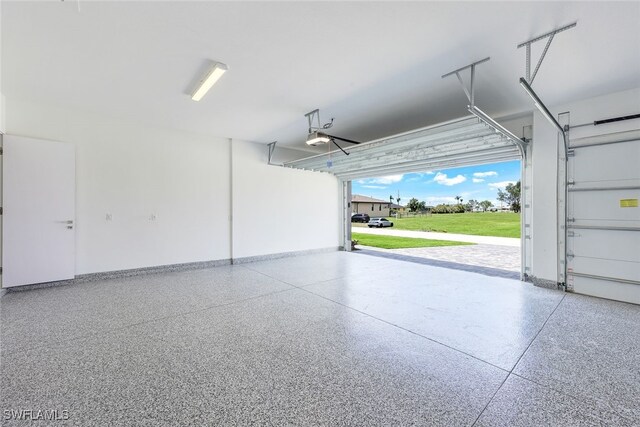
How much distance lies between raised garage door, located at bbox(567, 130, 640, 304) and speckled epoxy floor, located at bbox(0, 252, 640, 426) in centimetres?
40

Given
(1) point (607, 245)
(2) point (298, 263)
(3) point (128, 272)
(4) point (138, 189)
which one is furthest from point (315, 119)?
(1) point (607, 245)

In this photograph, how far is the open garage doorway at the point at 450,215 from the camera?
797 cm

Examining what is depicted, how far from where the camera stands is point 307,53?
296 cm

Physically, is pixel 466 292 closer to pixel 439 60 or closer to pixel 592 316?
pixel 592 316

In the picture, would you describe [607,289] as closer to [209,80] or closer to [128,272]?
[209,80]

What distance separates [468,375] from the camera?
2.04 metres

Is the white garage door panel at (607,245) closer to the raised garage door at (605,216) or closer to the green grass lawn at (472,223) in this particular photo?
the raised garage door at (605,216)

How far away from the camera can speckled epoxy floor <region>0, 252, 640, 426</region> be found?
1.68 metres

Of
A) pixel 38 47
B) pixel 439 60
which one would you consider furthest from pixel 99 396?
pixel 439 60

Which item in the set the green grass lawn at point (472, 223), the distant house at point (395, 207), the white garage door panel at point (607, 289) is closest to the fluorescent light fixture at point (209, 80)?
the white garage door panel at point (607, 289)

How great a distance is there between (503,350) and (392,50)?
316 cm

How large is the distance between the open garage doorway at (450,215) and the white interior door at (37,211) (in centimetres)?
691

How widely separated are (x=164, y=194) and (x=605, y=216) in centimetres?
751

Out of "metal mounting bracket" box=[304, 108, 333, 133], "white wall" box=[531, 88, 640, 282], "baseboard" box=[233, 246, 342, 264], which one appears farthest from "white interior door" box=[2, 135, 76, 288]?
"white wall" box=[531, 88, 640, 282]
